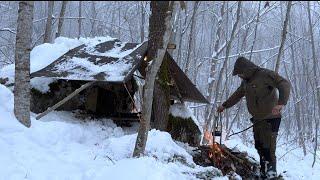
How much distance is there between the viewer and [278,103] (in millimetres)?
6957

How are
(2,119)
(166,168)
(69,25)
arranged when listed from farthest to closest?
(69,25) → (2,119) → (166,168)

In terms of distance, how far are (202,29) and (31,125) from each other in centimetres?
2450

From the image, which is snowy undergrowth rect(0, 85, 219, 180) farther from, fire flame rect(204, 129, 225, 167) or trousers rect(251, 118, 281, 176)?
trousers rect(251, 118, 281, 176)

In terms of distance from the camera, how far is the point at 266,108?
23.3 ft

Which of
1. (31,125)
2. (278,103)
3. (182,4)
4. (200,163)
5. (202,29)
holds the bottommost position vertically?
(200,163)

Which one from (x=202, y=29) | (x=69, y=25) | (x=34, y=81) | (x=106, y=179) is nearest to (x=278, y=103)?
(x=106, y=179)

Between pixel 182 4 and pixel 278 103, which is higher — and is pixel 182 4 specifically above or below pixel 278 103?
above

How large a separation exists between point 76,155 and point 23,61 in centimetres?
160

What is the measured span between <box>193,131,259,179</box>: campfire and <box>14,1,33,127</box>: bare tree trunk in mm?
2925

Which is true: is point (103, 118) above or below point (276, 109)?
below

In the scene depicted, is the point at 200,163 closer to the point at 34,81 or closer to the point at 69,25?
the point at 34,81

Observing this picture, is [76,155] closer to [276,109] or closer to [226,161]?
[226,161]

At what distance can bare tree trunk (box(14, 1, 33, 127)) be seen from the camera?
6.21 m

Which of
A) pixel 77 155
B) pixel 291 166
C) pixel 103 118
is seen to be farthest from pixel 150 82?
pixel 291 166
